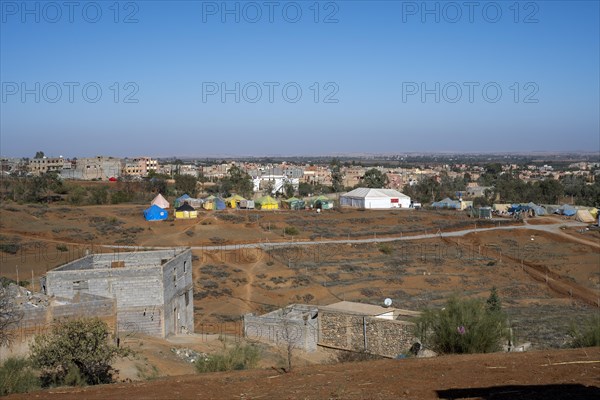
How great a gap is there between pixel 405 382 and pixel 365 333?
10.1 m

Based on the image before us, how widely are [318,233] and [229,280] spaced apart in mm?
15795

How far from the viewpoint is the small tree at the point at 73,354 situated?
11.3 metres

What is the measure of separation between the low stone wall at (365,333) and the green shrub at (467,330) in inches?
166

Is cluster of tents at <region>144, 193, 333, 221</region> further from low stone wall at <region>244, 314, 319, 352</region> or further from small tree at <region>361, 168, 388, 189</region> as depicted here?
low stone wall at <region>244, 314, 319, 352</region>

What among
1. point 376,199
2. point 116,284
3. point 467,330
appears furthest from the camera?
point 376,199

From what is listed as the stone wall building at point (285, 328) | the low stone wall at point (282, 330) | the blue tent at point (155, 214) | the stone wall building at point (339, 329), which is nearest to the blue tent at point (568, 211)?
the blue tent at point (155, 214)

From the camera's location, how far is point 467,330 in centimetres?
1216

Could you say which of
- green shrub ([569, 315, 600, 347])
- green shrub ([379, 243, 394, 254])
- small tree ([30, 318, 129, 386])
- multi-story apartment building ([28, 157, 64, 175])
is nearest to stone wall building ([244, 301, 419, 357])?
green shrub ([569, 315, 600, 347])

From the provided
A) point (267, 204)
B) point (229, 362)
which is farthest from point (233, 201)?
point (229, 362)

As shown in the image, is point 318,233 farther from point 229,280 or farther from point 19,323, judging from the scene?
point 19,323

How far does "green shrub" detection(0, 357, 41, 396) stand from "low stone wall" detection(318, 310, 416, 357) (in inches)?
391

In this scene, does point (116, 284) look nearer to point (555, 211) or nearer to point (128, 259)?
point (128, 259)

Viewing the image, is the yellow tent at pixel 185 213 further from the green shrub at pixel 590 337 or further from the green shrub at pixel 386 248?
the green shrub at pixel 590 337

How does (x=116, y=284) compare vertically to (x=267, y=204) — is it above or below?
above
